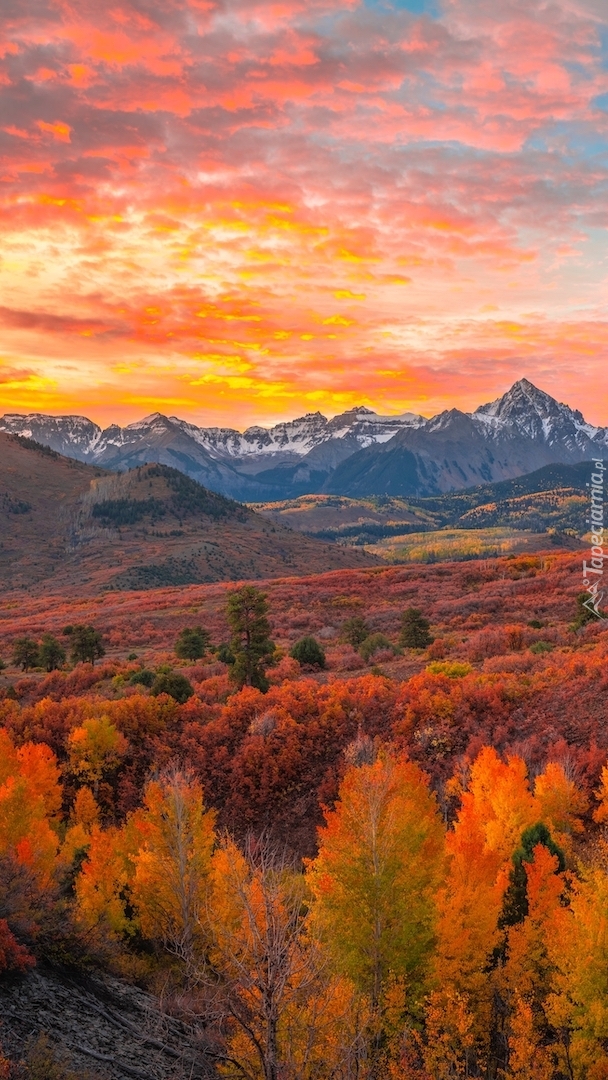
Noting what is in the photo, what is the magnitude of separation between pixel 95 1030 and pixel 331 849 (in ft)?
23.6

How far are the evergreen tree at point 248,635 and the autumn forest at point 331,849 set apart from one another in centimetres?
19

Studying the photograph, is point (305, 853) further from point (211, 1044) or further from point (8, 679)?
point (8, 679)

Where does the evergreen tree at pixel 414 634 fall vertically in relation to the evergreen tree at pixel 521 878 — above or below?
above

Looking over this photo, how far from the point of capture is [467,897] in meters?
19.2

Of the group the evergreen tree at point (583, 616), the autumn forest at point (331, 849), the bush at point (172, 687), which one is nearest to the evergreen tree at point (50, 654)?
the autumn forest at point (331, 849)

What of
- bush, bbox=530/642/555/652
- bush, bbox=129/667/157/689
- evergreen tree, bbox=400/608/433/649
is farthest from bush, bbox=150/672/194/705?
bush, bbox=530/642/555/652

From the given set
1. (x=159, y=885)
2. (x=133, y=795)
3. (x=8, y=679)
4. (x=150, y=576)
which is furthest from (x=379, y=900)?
A: (x=150, y=576)

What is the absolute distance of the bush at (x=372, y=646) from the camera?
159 feet

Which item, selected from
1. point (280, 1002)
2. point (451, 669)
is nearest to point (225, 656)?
point (451, 669)

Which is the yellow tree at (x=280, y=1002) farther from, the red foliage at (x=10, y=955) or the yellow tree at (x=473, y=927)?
the red foliage at (x=10, y=955)

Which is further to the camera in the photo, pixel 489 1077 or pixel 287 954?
pixel 489 1077

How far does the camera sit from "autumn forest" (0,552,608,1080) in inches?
591

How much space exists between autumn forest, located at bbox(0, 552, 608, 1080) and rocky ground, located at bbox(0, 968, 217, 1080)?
203 millimetres

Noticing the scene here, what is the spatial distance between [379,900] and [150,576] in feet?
542
